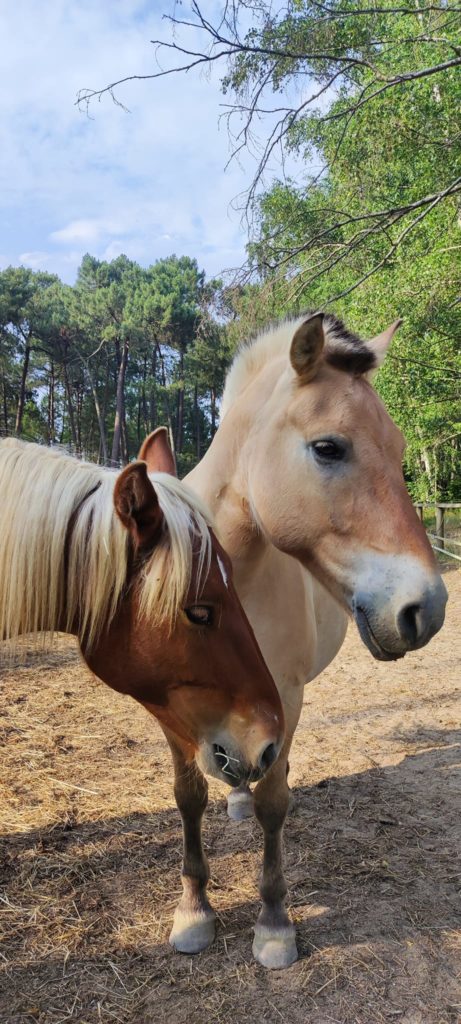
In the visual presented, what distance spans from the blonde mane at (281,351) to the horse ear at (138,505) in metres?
0.82

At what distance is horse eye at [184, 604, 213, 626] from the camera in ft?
4.35

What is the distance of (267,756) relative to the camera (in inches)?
55.3

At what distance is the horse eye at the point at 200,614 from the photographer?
1.33 m

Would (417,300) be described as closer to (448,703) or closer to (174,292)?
(448,703)

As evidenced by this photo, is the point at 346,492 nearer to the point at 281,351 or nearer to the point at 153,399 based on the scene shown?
the point at 281,351

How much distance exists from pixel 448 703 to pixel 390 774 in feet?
4.88

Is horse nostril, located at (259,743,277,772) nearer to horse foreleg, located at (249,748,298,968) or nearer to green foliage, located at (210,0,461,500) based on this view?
horse foreleg, located at (249,748,298,968)

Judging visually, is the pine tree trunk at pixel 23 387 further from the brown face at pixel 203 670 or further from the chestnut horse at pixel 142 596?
the brown face at pixel 203 670

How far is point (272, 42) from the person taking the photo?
A: 405 centimetres

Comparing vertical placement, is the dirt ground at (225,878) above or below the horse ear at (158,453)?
below

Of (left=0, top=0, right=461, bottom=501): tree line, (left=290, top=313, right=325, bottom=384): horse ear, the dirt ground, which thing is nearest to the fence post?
(left=0, top=0, right=461, bottom=501): tree line

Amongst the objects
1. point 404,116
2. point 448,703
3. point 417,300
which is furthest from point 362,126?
point 448,703

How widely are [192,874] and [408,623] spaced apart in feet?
5.17

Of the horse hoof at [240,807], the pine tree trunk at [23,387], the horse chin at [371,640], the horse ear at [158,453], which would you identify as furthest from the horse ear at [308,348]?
the pine tree trunk at [23,387]
